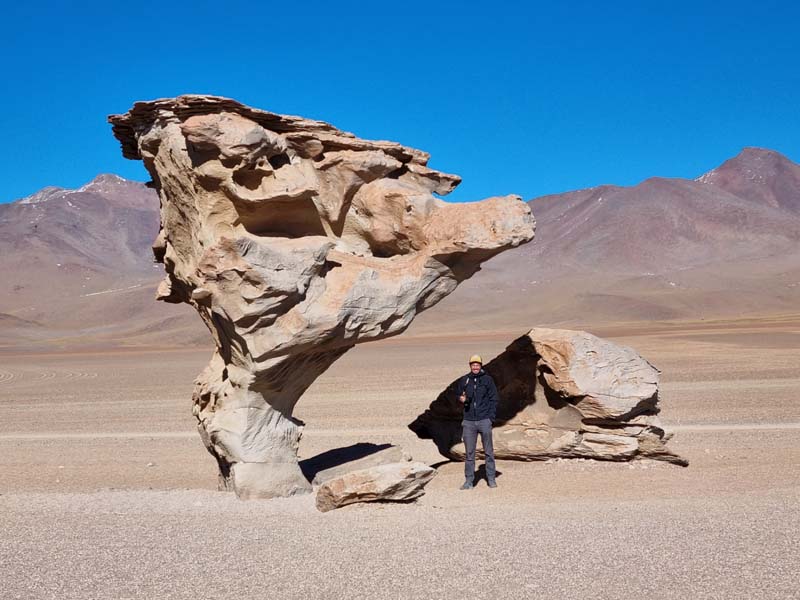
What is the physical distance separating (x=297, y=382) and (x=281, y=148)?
3.09 meters

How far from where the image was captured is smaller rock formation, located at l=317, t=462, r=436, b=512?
9180 millimetres

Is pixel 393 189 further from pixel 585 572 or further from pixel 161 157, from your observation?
pixel 585 572

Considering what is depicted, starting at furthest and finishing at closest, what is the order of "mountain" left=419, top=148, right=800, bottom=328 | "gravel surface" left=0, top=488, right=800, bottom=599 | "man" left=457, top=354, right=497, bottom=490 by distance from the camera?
"mountain" left=419, top=148, right=800, bottom=328, "man" left=457, top=354, right=497, bottom=490, "gravel surface" left=0, top=488, right=800, bottom=599

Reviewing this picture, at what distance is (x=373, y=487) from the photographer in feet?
30.2

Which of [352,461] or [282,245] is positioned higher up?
[282,245]

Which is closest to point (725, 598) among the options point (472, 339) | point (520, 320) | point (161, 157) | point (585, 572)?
point (585, 572)

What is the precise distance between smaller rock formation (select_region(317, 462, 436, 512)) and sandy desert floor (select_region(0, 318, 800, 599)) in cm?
13

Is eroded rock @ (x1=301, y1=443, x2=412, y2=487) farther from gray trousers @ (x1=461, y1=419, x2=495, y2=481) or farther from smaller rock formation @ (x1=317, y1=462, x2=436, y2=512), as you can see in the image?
smaller rock formation @ (x1=317, y1=462, x2=436, y2=512)

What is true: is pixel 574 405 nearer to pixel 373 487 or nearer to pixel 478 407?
pixel 478 407

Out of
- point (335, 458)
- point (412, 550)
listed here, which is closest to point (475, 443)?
point (335, 458)

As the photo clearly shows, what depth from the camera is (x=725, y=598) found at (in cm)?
622

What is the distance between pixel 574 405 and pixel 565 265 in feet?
370

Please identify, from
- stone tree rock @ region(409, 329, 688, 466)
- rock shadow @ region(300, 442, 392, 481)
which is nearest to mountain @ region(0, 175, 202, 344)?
rock shadow @ region(300, 442, 392, 481)

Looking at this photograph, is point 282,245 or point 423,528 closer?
point 423,528
